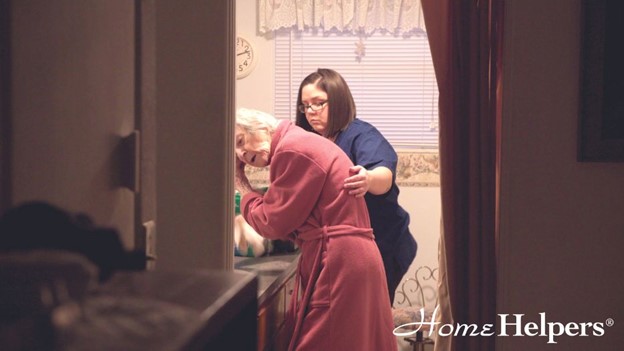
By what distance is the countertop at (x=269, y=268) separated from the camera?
2.19 metres

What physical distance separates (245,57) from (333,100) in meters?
1.63

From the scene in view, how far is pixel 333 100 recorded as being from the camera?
9.15 feet

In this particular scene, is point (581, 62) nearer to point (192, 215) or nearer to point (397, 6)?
point (192, 215)

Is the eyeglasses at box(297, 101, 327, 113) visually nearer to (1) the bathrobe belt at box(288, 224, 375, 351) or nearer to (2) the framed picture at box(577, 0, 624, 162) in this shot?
(1) the bathrobe belt at box(288, 224, 375, 351)

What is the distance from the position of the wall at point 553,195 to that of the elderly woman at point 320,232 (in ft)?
1.62

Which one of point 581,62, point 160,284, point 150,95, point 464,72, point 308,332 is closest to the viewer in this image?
point 160,284

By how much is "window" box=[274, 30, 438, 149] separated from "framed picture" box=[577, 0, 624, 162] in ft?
8.00

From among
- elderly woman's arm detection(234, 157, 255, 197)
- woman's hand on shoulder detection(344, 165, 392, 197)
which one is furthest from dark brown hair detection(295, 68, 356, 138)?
elderly woman's arm detection(234, 157, 255, 197)

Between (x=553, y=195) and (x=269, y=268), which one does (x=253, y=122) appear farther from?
(x=553, y=195)

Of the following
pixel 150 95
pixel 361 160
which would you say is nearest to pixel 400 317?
pixel 361 160

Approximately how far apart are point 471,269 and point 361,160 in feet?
2.81

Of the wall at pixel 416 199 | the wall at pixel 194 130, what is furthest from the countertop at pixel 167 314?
the wall at pixel 416 199

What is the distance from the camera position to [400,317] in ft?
12.3

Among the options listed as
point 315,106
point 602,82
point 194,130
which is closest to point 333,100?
point 315,106
